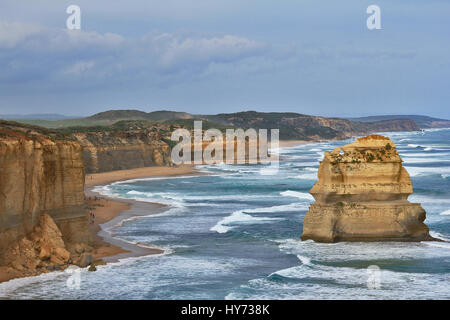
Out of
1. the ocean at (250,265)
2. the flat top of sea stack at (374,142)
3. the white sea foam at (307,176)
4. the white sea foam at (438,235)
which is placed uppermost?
the flat top of sea stack at (374,142)

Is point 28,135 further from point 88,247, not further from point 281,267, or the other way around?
point 281,267

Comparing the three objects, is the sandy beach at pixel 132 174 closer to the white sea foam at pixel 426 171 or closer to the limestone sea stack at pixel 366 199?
the white sea foam at pixel 426 171

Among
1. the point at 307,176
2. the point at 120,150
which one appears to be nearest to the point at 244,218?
the point at 307,176

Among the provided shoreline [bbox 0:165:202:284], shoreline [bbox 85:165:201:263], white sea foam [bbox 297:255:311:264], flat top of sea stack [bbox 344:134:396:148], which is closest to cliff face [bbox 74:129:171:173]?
shoreline [bbox 85:165:201:263]

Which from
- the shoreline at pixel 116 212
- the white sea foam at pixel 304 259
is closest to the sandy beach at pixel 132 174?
the shoreline at pixel 116 212

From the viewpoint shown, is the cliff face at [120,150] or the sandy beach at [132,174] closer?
the sandy beach at [132,174]
